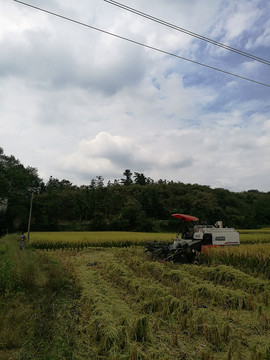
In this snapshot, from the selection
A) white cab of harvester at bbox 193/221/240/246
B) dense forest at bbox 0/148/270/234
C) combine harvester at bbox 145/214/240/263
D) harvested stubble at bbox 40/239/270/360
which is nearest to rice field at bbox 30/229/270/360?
harvested stubble at bbox 40/239/270/360

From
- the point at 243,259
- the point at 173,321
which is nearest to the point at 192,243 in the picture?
the point at 243,259

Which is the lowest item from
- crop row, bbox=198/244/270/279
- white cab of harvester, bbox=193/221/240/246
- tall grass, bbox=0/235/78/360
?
tall grass, bbox=0/235/78/360

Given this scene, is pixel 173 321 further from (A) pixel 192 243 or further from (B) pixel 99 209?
(B) pixel 99 209

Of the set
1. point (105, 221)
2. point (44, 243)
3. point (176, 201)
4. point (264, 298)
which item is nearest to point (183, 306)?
point (264, 298)

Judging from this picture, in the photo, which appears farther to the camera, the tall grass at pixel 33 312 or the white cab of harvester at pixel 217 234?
the white cab of harvester at pixel 217 234

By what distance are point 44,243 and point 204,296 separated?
42.9ft

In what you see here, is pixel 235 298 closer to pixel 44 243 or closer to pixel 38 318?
pixel 38 318

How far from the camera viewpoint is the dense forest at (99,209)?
121 feet

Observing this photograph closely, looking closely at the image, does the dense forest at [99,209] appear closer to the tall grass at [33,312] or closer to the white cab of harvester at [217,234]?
the white cab of harvester at [217,234]

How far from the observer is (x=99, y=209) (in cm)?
4584

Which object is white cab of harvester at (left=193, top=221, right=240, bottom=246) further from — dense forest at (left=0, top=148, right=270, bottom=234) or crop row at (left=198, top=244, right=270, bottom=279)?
dense forest at (left=0, top=148, right=270, bottom=234)

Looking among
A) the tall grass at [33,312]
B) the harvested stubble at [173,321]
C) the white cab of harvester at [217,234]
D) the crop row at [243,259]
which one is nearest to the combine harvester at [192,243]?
the white cab of harvester at [217,234]

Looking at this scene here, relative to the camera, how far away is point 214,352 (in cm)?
340

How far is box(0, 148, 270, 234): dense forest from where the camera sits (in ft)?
121
